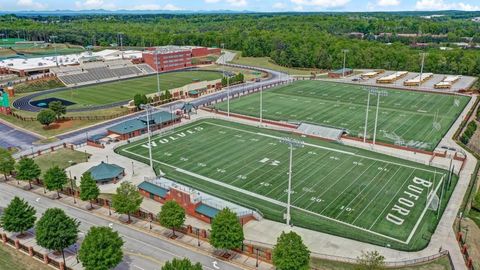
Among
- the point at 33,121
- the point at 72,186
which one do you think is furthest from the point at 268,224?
the point at 33,121


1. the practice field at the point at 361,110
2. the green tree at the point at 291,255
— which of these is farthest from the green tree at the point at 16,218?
the practice field at the point at 361,110

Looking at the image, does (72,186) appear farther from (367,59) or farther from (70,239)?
(367,59)

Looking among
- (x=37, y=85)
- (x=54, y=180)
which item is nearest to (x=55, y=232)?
(x=54, y=180)

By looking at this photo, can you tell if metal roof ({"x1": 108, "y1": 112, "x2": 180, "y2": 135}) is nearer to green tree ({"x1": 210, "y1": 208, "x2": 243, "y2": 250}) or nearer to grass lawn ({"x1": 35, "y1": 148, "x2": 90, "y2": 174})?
grass lawn ({"x1": 35, "y1": 148, "x2": 90, "y2": 174})

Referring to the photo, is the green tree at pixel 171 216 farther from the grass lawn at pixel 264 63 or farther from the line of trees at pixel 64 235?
the grass lawn at pixel 264 63

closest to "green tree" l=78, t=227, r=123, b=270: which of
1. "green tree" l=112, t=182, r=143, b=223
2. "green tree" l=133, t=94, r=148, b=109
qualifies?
"green tree" l=112, t=182, r=143, b=223
